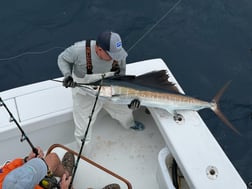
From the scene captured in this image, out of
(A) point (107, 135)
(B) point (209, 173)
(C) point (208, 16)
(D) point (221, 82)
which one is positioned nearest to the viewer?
(B) point (209, 173)

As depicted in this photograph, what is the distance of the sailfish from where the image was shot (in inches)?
116

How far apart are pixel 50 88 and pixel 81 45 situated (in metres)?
0.51

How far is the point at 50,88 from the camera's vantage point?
3232 millimetres

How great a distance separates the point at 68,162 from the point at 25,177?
1024mm

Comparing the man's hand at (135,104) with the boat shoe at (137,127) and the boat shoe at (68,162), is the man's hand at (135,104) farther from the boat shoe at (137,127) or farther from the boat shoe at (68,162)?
the boat shoe at (68,162)

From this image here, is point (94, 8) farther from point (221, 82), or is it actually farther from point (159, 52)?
point (221, 82)

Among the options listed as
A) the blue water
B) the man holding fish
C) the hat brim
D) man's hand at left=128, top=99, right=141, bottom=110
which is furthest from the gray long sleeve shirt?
the blue water

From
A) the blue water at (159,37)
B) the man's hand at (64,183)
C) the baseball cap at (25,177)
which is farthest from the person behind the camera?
the blue water at (159,37)

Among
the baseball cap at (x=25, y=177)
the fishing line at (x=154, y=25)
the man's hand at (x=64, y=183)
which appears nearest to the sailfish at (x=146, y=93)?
the man's hand at (x=64, y=183)

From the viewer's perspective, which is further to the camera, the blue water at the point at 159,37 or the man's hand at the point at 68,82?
the blue water at the point at 159,37

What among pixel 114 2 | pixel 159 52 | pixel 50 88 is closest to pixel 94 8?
pixel 114 2

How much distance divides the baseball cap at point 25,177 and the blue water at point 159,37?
2672 mm

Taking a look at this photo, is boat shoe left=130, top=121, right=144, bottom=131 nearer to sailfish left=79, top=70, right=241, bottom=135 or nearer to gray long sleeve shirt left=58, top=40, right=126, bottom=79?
sailfish left=79, top=70, right=241, bottom=135

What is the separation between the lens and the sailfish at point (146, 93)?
2.94m
